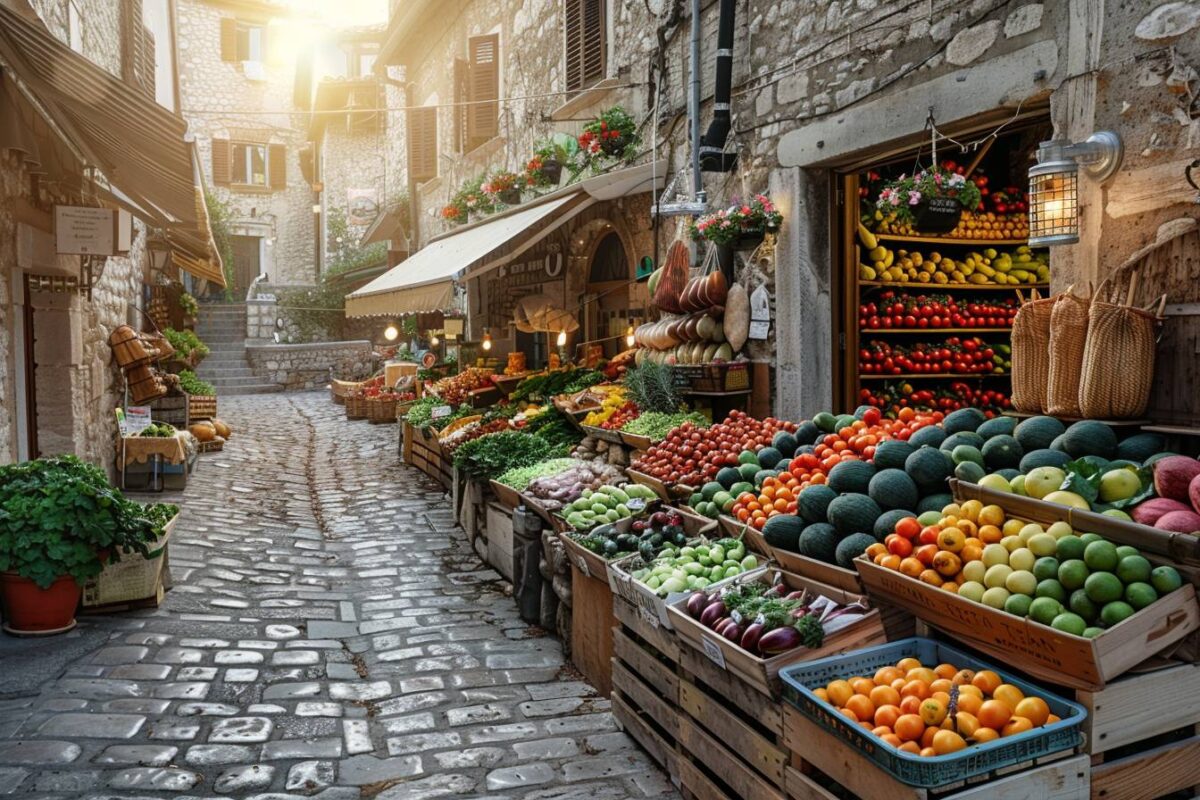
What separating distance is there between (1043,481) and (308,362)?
2219 cm

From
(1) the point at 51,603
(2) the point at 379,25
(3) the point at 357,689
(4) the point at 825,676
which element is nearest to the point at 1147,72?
(4) the point at 825,676

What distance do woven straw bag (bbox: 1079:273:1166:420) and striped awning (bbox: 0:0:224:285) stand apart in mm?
5545

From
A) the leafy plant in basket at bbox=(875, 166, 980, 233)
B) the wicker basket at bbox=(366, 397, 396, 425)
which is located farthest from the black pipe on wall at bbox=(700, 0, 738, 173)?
the wicker basket at bbox=(366, 397, 396, 425)

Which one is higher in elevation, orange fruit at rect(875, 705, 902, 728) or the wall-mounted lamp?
the wall-mounted lamp

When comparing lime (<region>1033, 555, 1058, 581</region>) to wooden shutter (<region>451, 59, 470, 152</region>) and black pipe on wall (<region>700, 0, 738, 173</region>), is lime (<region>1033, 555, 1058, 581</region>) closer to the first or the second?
black pipe on wall (<region>700, 0, 738, 173</region>)

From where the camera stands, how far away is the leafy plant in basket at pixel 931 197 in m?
5.32

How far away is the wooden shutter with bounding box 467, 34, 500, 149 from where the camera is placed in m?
14.2

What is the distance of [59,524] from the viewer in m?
5.59

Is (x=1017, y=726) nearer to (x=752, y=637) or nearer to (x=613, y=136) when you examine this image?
(x=752, y=637)

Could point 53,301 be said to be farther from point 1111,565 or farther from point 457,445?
point 1111,565

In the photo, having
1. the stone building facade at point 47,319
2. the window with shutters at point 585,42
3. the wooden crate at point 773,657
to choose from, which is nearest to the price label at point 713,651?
the wooden crate at point 773,657

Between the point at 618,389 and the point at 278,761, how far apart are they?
17.4 ft

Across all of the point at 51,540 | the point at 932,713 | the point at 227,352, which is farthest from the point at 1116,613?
the point at 227,352

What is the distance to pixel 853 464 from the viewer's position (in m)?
4.42
